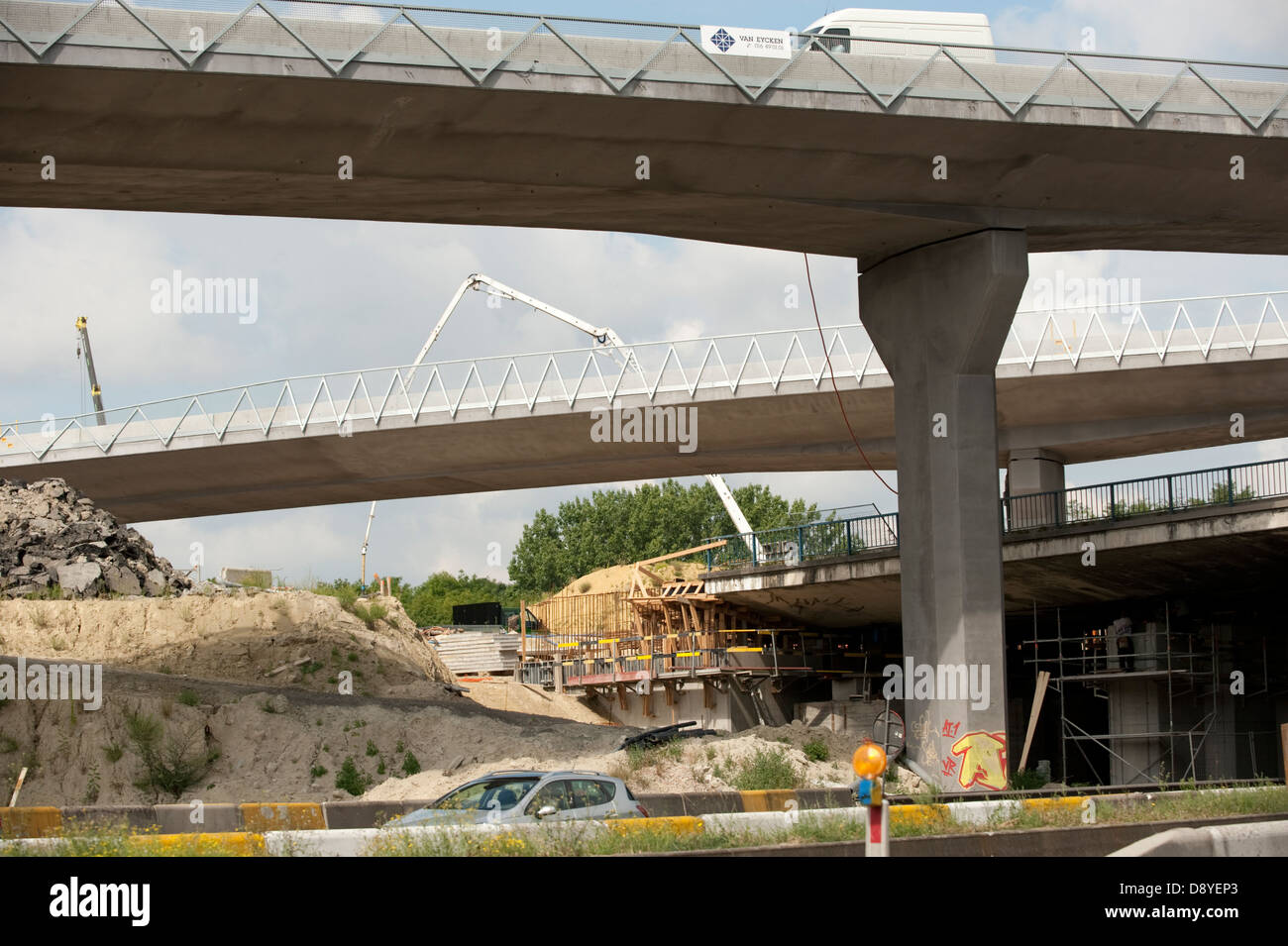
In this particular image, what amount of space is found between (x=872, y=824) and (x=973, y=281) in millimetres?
22880

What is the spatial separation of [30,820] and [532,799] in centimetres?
640

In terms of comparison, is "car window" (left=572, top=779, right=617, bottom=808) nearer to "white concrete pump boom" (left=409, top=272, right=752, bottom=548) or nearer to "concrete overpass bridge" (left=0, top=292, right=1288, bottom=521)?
"concrete overpass bridge" (left=0, top=292, right=1288, bottom=521)

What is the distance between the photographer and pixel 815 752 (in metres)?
29.8

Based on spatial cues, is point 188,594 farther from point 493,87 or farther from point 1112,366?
point 1112,366

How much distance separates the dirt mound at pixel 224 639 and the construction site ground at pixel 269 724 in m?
0.04

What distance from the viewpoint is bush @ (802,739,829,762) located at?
29.6 meters

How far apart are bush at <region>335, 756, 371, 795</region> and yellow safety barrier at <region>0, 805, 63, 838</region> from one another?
971 centimetres

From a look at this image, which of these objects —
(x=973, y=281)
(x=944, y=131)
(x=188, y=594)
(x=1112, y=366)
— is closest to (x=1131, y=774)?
(x=1112, y=366)

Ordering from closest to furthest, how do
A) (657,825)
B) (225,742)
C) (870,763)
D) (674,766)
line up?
(870,763), (657,825), (674,766), (225,742)

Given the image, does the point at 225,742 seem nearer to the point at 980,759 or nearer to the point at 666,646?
the point at 980,759

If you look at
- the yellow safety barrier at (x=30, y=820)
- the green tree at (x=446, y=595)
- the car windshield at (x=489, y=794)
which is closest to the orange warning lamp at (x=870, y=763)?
the car windshield at (x=489, y=794)

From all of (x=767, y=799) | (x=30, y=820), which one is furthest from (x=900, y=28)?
(x=30, y=820)

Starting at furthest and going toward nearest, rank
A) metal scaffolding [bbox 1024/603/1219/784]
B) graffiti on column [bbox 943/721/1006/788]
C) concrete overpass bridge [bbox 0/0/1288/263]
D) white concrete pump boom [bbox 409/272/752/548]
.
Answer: white concrete pump boom [bbox 409/272/752/548] → metal scaffolding [bbox 1024/603/1219/784] → graffiti on column [bbox 943/721/1006/788] → concrete overpass bridge [bbox 0/0/1288/263]

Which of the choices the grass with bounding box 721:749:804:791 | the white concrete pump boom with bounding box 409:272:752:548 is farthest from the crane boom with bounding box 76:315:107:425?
the grass with bounding box 721:749:804:791
